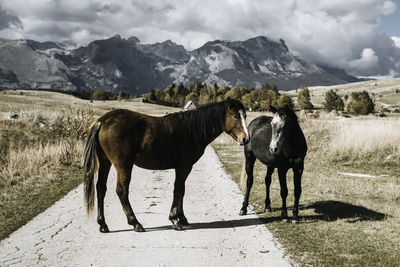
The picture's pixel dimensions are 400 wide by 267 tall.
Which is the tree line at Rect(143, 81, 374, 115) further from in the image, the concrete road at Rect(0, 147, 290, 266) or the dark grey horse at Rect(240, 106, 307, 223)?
the dark grey horse at Rect(240, 106, 307, 223)

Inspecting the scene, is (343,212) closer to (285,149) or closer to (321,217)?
(321,217)

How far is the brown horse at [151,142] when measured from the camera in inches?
241

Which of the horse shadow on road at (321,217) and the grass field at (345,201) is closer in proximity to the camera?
the grass field at (345,201)

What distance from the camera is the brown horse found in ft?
20.1

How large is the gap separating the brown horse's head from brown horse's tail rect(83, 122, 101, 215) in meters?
2.57

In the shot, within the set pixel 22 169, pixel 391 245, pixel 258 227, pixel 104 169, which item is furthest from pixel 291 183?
pixel 22 169

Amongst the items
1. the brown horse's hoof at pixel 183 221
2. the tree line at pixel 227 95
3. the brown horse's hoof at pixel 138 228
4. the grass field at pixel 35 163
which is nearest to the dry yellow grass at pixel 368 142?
the brown horse's hoof at pixel 183 221

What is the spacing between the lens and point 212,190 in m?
10.0

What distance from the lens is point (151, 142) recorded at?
6215 millimetres

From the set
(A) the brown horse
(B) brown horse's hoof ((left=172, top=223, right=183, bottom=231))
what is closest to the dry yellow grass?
(A) the brown horse

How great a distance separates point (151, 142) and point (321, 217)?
430cm

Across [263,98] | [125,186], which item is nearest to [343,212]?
[125,186]

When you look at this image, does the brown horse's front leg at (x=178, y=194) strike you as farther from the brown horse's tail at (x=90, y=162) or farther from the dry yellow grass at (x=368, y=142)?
the dry yellow grass at (x=368, y=142)

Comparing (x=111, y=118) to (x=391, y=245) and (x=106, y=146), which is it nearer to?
(x=106, y=146)
